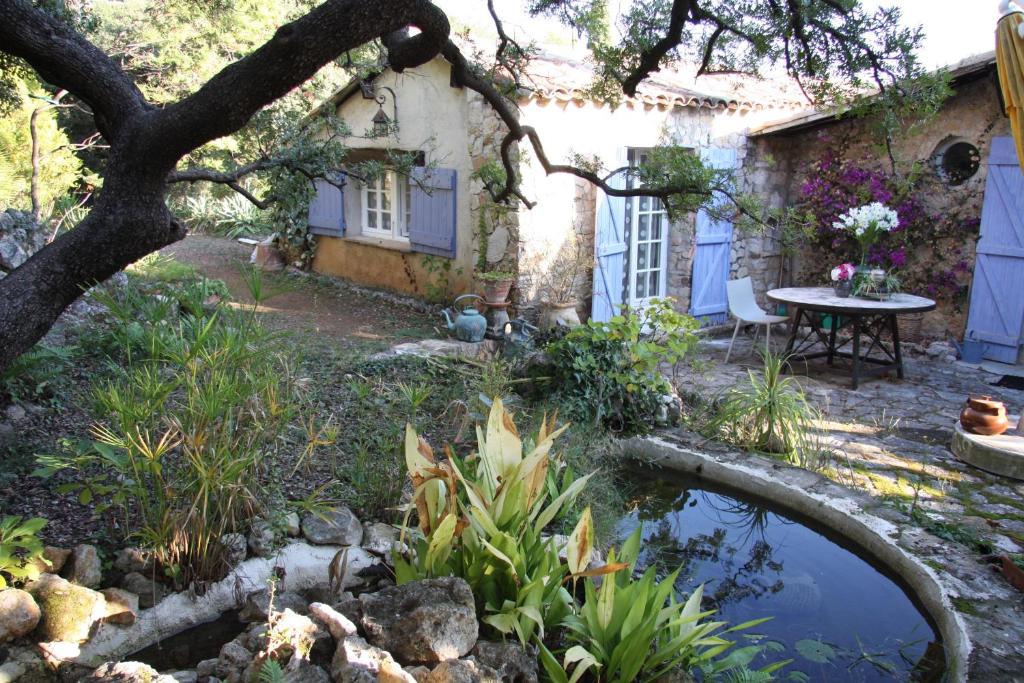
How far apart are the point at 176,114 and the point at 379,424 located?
2120 mm

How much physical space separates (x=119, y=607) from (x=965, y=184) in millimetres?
Answer: 8455

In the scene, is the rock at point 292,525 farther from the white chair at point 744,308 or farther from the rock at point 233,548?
the white chair at point 744,308

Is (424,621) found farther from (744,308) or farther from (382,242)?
(382,242)

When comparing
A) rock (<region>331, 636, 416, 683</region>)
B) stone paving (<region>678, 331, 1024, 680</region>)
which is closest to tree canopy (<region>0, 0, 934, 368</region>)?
rock (<region>331, 636, 416, 683</region>)

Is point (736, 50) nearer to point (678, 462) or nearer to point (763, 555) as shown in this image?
point (678, 462)

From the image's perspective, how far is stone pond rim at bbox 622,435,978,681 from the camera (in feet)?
10.1

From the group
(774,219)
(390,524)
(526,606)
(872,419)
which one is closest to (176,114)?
(390,524)

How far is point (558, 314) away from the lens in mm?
7309

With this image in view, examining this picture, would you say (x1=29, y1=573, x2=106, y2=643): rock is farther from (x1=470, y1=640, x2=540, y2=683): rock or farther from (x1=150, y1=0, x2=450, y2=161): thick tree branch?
(x1=150, y1=0, x2=450, y2=161): thick tree branch

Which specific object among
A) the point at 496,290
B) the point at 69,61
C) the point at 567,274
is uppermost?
the point at 69,61

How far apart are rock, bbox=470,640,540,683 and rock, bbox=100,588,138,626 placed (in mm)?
1260

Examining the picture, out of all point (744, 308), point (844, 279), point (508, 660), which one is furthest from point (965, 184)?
point (508, 660)

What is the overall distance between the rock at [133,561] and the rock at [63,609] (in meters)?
0.20

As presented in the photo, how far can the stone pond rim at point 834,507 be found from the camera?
307 cm
